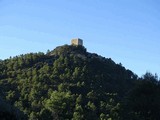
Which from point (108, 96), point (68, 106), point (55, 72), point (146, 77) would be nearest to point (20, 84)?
point (55, 72)

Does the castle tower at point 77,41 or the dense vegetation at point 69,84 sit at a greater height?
the castle tower at point 77,41

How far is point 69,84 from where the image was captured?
4606 inches

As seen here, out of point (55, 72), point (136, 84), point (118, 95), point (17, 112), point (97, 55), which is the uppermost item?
point (97, 55)

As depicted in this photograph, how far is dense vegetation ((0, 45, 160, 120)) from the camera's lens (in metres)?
79.8

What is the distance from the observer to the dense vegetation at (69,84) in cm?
7981

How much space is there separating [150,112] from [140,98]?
7.48 ft

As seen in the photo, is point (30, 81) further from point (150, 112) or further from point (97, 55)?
point (150, 112)

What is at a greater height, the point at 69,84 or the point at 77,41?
the point at 77,41

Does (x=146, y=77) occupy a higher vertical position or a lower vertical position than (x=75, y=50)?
lower

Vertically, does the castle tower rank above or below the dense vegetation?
above

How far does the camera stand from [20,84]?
12006 cm

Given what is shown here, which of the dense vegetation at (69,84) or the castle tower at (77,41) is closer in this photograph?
the dense vegetation at (69,84)

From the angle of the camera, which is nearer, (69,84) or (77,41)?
(69,84)

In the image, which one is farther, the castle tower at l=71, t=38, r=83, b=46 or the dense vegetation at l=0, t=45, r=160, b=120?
the castle tower at l=71, t=38, r=83, b=46
